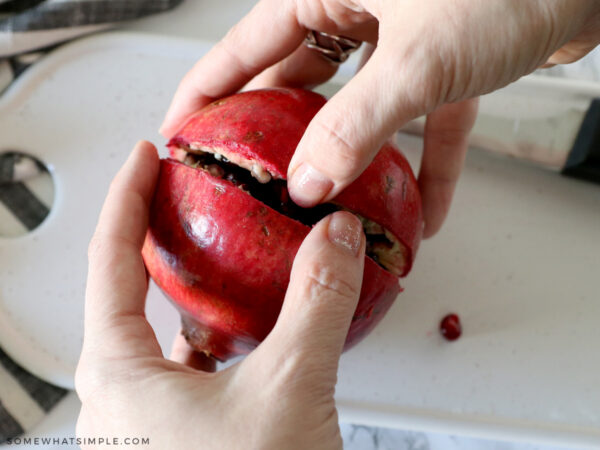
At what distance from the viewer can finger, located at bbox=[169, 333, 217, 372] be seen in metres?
1.28

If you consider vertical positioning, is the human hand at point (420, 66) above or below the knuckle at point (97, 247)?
above

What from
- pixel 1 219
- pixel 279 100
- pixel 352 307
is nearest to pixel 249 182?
pixel 279 100

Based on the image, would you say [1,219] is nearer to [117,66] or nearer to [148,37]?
[117,66]

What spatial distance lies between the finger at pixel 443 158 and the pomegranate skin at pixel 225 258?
404 mm

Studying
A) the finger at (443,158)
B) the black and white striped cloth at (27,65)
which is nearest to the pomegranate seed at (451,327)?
the finger at (443,158)

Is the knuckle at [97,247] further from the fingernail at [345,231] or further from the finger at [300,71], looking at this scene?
the finger at [300,71]

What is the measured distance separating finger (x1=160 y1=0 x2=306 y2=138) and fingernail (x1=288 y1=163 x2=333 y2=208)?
52 cm

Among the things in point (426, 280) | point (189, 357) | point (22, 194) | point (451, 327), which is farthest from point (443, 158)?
point (22, 194)

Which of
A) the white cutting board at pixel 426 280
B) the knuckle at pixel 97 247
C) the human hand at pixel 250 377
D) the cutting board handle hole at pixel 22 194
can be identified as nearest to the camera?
the human hand at pixel 250 377

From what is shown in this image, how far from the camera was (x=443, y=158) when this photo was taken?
1.42 m

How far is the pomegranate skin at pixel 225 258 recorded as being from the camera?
0.92 m

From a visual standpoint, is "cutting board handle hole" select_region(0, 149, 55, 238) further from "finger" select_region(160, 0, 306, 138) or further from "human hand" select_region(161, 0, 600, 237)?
A: "human hand" select_region(161, 0, 600, 237)

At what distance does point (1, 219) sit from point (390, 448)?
3.91ft

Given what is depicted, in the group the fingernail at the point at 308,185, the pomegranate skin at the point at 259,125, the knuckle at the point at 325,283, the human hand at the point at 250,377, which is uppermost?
the pomegranate skin at the point at 259,125
